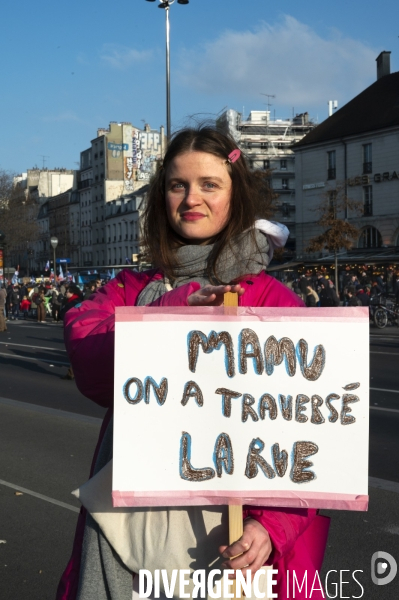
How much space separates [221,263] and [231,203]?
21 centimetres

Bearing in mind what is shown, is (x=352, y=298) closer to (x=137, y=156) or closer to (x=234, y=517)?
(x=234, y=517)

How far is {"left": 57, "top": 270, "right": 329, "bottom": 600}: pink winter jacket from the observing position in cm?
188

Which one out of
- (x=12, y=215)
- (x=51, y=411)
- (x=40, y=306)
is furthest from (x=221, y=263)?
(x=12, y=215)

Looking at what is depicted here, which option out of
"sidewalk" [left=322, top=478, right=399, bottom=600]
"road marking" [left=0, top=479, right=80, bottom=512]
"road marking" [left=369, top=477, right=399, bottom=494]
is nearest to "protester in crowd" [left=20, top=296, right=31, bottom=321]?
"road marking" [left=0, top=479, right=80, bottom=512]

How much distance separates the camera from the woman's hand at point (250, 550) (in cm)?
178

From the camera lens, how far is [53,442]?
796 cm

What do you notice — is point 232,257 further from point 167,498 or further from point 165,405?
point 167,498

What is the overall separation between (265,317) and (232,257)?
0.26 meters

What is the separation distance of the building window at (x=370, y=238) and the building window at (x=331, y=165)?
18.5 feet

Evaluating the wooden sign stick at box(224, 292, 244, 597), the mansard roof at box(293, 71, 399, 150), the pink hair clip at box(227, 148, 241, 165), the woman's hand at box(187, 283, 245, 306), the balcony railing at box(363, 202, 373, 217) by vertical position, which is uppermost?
the mansard roof at box(293, 71, 399, 150)

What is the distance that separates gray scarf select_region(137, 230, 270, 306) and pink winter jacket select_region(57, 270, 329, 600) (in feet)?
0.13

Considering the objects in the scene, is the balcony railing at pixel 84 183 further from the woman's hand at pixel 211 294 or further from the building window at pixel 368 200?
the woman's hand at pixel 211 294

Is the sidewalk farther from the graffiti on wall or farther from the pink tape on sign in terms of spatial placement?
the graffiti on wall

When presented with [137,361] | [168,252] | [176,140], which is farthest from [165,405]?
[176,140]
